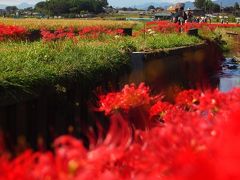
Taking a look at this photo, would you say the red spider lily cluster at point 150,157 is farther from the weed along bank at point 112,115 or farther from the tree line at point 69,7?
the tree line at point 69,7

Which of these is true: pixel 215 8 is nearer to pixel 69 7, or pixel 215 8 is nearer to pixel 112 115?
pixel 69 7

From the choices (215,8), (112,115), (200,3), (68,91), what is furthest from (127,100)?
(215,8)

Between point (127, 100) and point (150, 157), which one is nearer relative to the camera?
point (150, 157)

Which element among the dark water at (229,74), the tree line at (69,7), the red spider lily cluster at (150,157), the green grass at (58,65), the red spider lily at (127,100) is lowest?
the tree line at (69,7)

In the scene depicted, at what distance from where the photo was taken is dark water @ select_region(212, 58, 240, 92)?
17034 mm

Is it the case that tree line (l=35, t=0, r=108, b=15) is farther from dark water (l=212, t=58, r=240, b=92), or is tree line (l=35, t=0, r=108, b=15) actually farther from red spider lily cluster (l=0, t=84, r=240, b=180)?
red spider lily cluster (l=0, t=84, r=240, b=180)

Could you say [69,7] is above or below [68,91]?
below

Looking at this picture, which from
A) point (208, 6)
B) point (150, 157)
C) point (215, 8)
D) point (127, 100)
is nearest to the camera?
point (150, 157)

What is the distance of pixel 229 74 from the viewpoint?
20016 mm

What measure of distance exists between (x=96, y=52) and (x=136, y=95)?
5250mm

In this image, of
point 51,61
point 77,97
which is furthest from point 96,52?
point 77,97

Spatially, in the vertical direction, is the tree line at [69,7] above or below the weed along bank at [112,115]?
below

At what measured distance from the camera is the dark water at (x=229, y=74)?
55.9 ft

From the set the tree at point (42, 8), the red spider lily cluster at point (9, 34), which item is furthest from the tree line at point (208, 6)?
A: the red spider lily cluster at point (9, 34)
